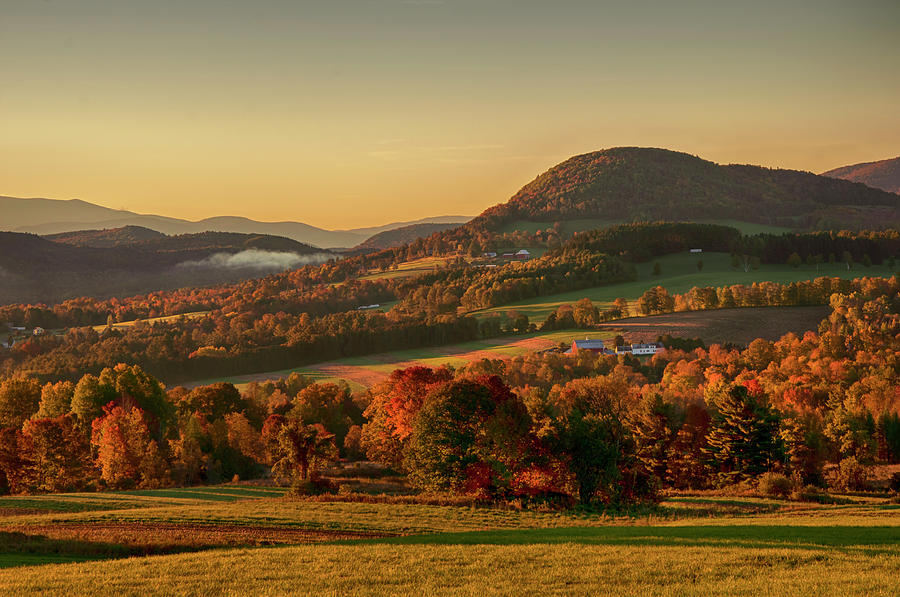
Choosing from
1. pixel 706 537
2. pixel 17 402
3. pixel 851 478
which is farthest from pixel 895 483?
pixel 17 402

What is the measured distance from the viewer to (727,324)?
142 metres

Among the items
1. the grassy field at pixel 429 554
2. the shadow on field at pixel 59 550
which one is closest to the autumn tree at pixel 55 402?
the grassy field at pixel 429 554

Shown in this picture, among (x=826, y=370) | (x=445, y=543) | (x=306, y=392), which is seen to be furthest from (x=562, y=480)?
(x=826, y=370)

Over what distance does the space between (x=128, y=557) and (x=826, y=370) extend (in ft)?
349

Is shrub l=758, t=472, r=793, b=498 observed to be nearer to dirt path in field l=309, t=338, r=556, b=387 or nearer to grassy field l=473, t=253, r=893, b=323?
dirt path in field l=309, t=338, r=556, b=387

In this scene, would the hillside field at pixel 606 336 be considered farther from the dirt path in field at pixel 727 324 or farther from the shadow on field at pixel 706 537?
the shadow on field at pixel 706 537

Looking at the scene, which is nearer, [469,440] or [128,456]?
[469,440]

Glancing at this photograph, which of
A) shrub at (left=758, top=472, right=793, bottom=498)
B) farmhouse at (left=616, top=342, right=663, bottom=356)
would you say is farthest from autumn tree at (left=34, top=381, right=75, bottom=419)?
farmhouse at (left=616, top=342, right=663, bottom=356)

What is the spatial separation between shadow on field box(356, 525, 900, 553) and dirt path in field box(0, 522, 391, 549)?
419 cm

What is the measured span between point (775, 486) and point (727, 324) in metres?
92.6

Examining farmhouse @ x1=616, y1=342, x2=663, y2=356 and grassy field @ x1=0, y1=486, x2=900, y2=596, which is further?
farmhouse @ x1=616, y1=342, x2=663, y2=356

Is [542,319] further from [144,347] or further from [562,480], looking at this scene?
[562,480]

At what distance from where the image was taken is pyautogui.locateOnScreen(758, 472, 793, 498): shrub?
5525 cm

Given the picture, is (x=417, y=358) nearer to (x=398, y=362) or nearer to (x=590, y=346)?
(x=398, y=362)
